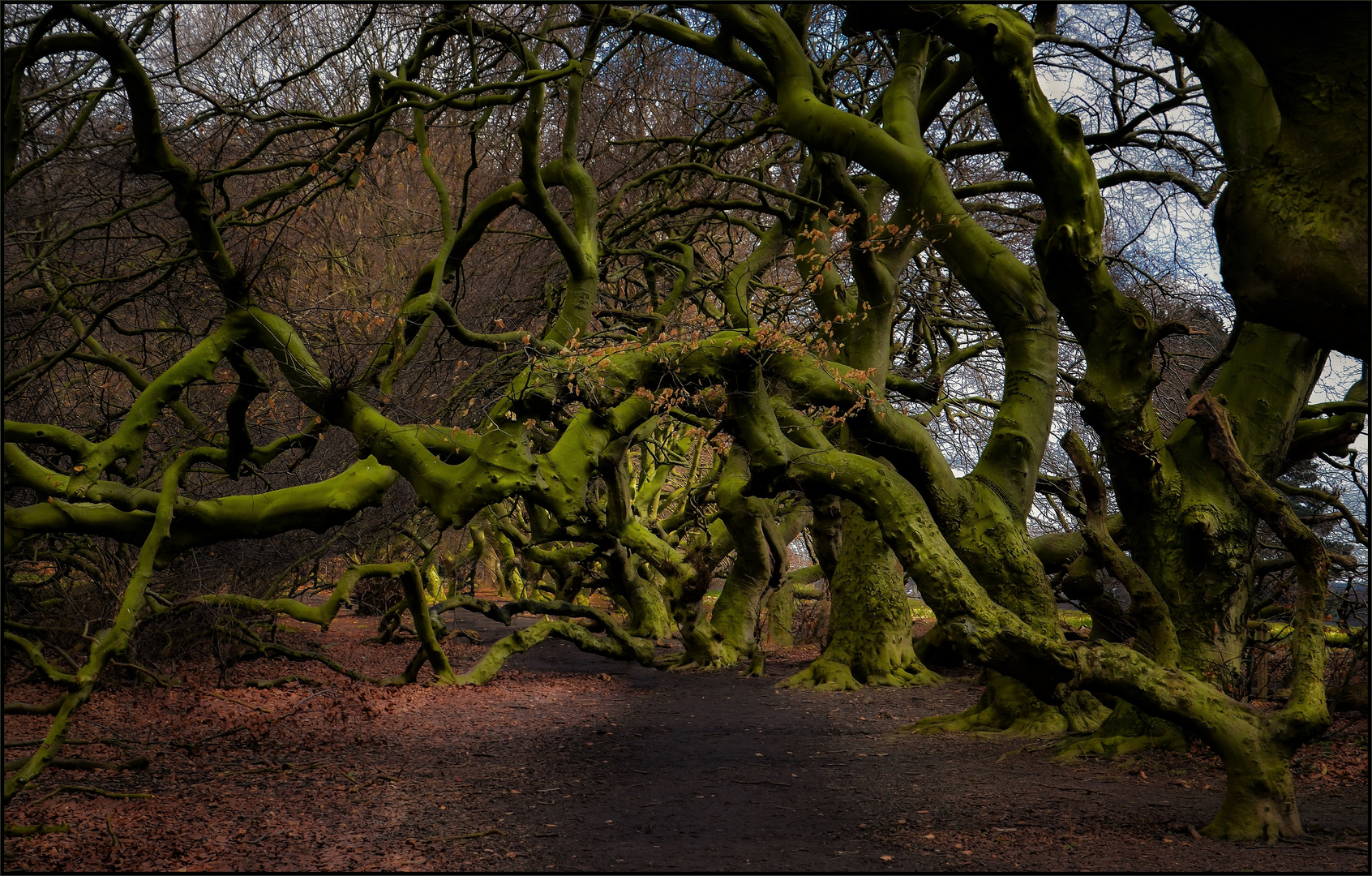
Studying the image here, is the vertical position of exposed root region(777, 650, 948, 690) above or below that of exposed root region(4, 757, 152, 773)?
above

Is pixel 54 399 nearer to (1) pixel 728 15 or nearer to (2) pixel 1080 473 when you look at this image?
(1) pixel 728 15

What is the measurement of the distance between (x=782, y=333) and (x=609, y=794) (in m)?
3.55

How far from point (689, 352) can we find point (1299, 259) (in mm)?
4676

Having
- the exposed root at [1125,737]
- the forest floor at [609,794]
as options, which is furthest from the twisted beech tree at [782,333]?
the forest floor at [609,794]

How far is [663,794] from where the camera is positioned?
18.9ft

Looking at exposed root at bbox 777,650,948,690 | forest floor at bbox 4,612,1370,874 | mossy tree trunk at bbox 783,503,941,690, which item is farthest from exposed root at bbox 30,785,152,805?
mossy tree trunk at bbox 783,503,941,690

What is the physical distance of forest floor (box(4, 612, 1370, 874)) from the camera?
4297 millimetres

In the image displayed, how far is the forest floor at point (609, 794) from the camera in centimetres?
430

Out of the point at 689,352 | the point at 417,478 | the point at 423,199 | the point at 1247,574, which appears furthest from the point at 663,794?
the point at 423,199

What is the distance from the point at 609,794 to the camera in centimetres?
578

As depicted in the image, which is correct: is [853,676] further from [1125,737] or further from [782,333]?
[782,333]

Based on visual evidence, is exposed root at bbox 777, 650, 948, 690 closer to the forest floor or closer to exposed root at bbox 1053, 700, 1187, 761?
the forest floor

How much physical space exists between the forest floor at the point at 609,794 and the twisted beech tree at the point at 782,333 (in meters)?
0.53

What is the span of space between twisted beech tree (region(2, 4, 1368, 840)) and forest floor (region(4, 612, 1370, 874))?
1.74 ft
